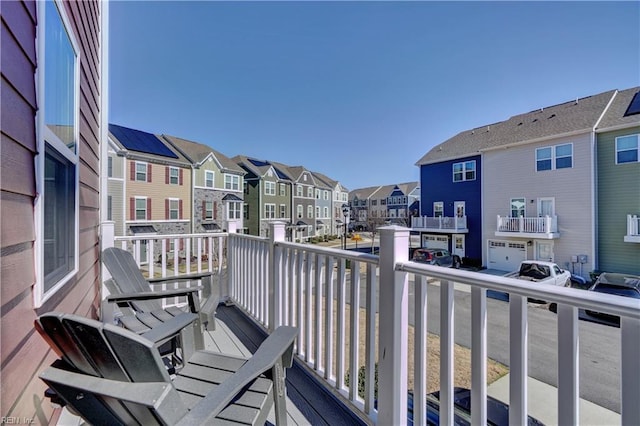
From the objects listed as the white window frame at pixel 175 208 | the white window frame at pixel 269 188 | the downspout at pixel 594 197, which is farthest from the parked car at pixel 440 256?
the white window frame at pixel 175 208

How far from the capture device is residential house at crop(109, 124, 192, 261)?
14.1 meters

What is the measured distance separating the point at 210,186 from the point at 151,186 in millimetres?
3601

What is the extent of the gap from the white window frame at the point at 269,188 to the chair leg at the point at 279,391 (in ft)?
69.5

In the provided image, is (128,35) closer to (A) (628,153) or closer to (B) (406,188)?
(A) (628,153)

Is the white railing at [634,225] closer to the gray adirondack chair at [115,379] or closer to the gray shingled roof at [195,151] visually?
the gray adirondack chair at [115,379]

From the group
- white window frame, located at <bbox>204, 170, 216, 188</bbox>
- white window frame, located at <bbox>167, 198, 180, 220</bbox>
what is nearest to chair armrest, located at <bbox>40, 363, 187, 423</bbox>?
white window frame, located at <bbox>167, 198, 180, 220</bbox>

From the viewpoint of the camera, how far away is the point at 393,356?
137 cm

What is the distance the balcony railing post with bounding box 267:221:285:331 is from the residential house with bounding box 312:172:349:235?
89.5 feet

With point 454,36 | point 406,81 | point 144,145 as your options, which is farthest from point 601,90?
point 144,145

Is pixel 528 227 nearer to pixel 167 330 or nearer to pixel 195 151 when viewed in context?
pixel 167 330

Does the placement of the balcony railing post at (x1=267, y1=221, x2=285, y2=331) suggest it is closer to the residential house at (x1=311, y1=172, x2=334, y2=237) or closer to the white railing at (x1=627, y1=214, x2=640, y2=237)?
the white railing at (x1=627, y1=214, x2=640, y2=237)

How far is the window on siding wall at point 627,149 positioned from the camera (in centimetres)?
1034

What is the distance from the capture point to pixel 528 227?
40.9ft

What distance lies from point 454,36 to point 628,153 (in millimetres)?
8785
